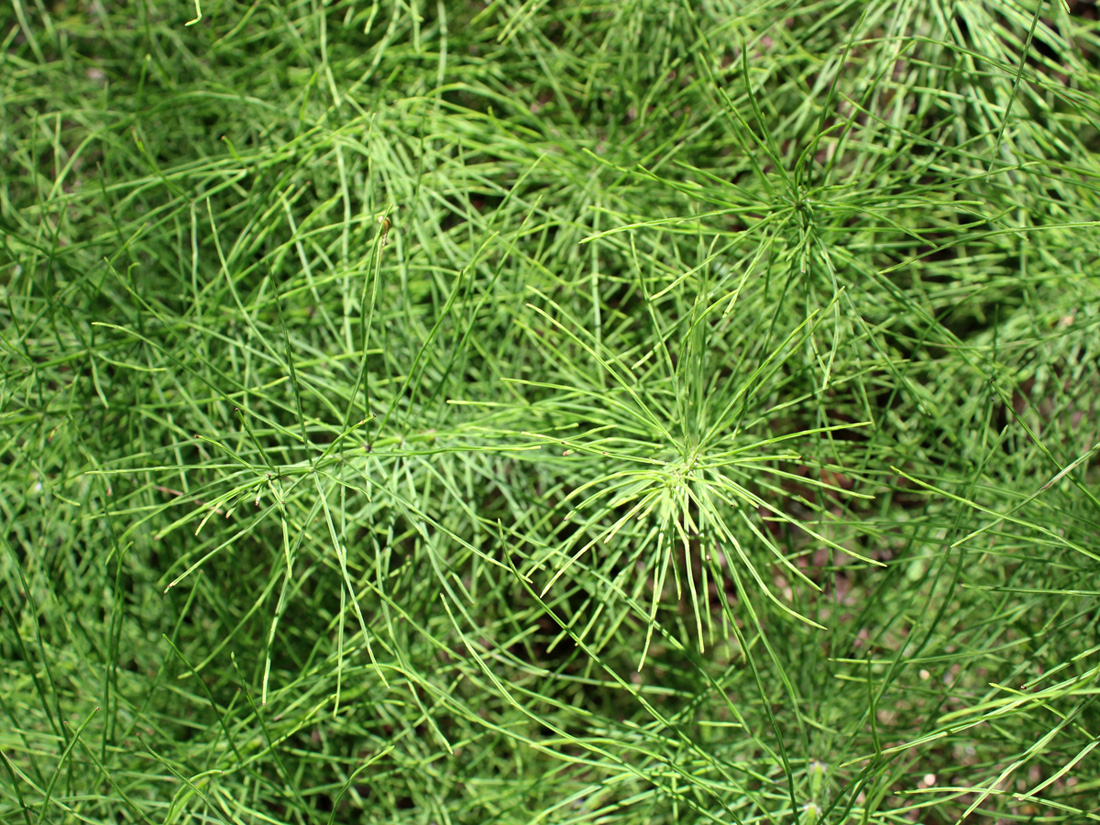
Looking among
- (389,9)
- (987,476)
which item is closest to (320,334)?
(389,9)

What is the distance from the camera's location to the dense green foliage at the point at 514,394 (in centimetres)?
89

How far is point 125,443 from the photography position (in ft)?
3.22

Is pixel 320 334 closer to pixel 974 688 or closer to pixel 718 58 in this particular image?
pixel 718 58

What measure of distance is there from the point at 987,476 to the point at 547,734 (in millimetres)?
639

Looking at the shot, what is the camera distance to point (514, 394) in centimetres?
95

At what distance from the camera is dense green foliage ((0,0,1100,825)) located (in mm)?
889

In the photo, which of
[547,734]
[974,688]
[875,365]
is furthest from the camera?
[547,734]

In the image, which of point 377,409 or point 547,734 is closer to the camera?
point 377,409

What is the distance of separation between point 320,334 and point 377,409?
0.58 ft

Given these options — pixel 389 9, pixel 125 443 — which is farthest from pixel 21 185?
pixel 389 9

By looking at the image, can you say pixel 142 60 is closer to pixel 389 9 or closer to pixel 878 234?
pixel 389 9

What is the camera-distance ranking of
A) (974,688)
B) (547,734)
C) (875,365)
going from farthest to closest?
(547,734)
(974,688)
(875,365)

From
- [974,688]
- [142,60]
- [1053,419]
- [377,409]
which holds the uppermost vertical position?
[142,60]

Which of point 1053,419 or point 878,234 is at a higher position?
point 878,234
